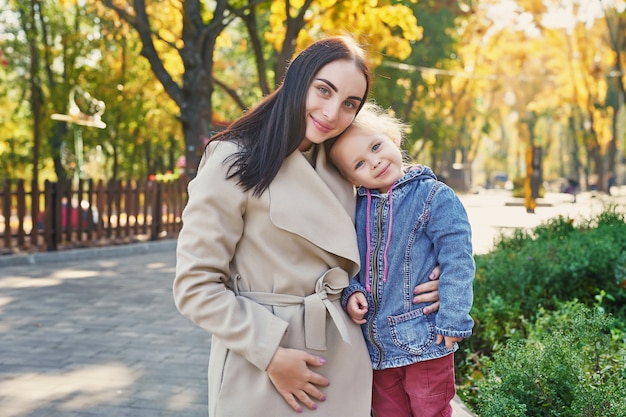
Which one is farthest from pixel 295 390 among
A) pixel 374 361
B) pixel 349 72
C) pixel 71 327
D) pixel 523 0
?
pixel 523 0

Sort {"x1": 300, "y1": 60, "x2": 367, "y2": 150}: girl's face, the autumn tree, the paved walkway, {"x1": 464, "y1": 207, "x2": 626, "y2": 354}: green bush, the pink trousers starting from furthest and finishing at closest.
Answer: the autumn tree
{"x1": 464, "y1": 207, "x2": 626, "y2": 354}: green bush
the paved walkway
the pink trousers
{"x1": 300, "y1": 60, "x2": 367, "y2": 150}: girl's face

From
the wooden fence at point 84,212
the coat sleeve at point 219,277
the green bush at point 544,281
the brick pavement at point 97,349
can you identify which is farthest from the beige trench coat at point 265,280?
the wooden fence at point 84,212

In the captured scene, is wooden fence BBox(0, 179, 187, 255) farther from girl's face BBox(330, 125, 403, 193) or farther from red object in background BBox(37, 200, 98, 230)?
girl's face BBox(330, 125, 403, 193)

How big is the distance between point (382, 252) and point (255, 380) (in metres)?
0.56

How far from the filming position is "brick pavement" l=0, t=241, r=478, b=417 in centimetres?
508

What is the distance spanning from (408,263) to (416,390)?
1.33 feet

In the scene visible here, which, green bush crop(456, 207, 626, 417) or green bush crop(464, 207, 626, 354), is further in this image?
green bush crop(464, 207, 626, 354)

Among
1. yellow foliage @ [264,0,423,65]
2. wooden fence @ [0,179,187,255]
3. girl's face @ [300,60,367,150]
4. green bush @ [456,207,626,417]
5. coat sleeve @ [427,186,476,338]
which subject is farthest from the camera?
yellow foliage @ [264,0,423,65]

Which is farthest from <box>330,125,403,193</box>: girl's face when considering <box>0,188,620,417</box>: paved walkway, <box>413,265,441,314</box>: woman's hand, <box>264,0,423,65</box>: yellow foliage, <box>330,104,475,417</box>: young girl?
<box>264,0,423,65</box>: yellow foliage

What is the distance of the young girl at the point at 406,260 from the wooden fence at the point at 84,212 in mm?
12077

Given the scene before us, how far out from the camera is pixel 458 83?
148 ft

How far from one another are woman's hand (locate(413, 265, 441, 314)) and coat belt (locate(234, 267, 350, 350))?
0.93 ft

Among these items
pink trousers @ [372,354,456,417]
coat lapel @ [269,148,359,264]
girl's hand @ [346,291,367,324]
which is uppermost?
coat lapel @ [269,148,359,264]

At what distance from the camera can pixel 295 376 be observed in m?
2.25
